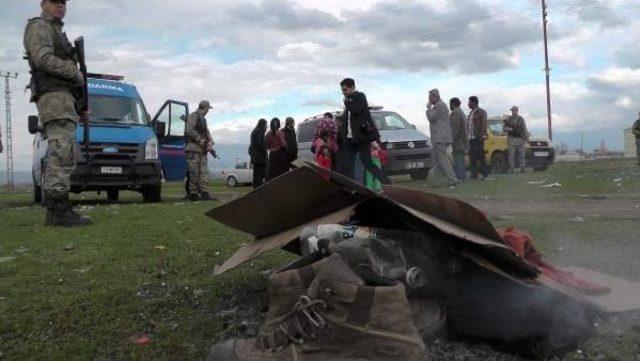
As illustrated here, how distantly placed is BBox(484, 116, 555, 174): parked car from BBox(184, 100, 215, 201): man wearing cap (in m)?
9.84

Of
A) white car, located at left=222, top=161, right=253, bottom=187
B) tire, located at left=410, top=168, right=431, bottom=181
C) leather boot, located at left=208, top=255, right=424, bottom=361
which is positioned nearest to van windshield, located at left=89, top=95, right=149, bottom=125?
tire, located at left=410, top=168, right=431, bottom=181

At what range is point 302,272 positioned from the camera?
1.97m

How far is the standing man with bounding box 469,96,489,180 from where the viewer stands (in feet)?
44.4

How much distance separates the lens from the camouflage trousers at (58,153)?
5.57 m

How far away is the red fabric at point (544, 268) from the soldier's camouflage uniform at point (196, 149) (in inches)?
360

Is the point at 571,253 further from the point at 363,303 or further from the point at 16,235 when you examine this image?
the point at 16,235

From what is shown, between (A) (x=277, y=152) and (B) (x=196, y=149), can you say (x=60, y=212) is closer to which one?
(B) (x=196, y=149)

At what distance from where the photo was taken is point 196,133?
11.1 m

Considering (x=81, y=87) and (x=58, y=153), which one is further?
(x=81, y=87)

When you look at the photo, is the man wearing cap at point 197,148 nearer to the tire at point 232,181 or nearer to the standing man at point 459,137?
the standing man at point 459,137

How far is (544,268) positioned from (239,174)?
29.4 metres

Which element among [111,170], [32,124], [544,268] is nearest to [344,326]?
[544,268]

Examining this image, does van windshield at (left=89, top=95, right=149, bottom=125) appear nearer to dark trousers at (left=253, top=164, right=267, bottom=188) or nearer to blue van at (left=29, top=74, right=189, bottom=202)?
blue van at (left=29, top=74, right=189, bottom=202)

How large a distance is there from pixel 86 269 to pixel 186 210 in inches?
160
